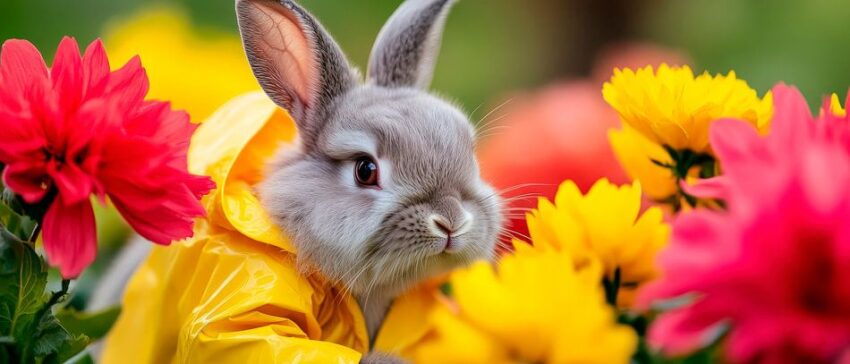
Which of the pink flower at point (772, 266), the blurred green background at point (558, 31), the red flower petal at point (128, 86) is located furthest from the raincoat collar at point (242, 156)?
the blurred green background at point (558, 31)

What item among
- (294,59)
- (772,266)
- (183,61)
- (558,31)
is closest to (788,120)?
(772,266)

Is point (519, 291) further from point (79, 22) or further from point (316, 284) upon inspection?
point (79, 22)

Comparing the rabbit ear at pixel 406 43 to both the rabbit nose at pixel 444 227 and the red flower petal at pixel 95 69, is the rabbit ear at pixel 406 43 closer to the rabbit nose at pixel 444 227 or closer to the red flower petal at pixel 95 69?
the rabbit nose at pixel 444 227

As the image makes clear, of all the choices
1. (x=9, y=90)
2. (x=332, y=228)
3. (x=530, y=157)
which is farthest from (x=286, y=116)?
(x=9, y=90)

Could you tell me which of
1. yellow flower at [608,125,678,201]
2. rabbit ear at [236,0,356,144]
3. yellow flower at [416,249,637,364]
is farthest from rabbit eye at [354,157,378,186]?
yellow flower at [416,249,637,364]

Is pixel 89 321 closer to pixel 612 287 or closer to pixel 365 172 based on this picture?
pixel 365 172
